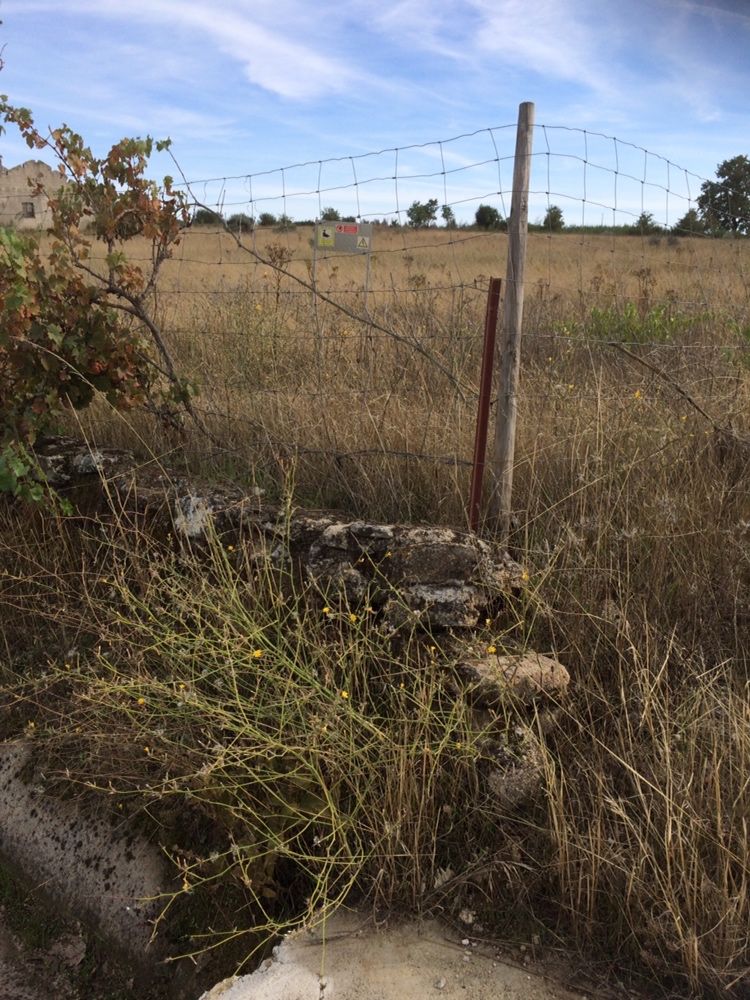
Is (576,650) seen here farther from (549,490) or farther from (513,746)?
(549,490)

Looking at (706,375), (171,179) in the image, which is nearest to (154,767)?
(171,179)

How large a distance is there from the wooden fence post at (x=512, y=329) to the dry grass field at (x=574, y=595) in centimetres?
16

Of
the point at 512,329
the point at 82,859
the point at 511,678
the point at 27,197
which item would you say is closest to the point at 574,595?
the point at 511,678

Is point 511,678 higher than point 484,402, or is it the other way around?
point 484,402

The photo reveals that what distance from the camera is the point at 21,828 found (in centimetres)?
273

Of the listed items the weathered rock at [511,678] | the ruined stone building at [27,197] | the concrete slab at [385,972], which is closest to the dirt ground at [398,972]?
the concrete slab at [385,972]

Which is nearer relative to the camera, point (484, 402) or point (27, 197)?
point (484, 402)

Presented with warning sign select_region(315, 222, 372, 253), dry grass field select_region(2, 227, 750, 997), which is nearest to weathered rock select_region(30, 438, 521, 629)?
dry grass field select_region(2, 227, 750, 997)

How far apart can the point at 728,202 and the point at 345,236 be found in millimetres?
2371

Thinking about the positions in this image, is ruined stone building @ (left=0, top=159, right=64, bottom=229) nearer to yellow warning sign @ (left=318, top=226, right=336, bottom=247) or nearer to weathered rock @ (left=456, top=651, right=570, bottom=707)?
yellow warning sign @ (left=318, top=226, right=336, bottom=247)

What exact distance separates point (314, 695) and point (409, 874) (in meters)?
0.57

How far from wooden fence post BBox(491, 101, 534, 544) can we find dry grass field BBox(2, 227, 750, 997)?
156mm

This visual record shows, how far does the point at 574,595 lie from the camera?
2875mm

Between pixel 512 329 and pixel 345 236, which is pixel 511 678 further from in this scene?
pixel 345 236
